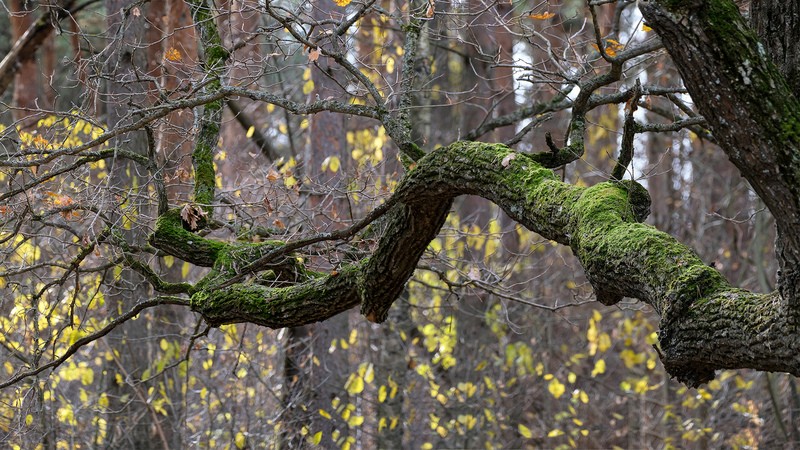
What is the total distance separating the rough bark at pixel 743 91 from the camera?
8.46 feet

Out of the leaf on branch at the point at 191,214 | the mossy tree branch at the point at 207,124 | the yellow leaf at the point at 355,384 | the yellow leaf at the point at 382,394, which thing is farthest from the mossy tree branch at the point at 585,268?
the yellow leaf at the point at 382,394

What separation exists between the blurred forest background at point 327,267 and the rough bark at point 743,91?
2.34 meters

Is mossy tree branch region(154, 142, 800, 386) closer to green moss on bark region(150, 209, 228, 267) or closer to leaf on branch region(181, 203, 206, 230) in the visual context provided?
green moss on bark region(150, 209, 228, 267)

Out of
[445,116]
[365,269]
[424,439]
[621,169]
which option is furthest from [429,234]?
[445,116]

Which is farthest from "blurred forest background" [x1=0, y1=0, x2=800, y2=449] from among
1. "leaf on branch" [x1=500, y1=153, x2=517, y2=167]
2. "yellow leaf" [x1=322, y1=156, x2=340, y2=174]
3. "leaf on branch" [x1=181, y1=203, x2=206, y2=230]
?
"leaf on branch" [x1=500, y1=153, x2=517, y2=167]

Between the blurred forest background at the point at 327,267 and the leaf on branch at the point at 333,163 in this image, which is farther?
the leaf on branch at the point at 333,163

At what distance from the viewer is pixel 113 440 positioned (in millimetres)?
7473

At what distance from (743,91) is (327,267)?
151 inches

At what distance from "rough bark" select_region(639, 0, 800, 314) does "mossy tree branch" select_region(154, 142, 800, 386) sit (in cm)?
29

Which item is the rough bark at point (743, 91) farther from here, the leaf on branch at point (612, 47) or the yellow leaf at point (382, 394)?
the yellow leaf at point (382, 394)

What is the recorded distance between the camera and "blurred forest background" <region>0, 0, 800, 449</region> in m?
5.57

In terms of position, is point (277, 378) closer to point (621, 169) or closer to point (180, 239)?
point (180, 239)

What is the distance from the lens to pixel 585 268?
340 cm

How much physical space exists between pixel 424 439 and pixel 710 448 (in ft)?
10.7
